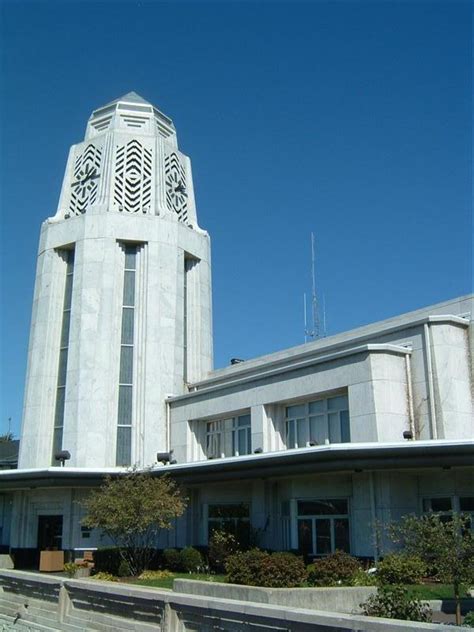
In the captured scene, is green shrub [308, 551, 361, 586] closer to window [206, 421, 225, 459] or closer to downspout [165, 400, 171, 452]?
window [206, 421, 225, 459]

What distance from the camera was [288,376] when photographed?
31.3 metres

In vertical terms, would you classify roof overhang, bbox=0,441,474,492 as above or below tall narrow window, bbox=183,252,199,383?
below

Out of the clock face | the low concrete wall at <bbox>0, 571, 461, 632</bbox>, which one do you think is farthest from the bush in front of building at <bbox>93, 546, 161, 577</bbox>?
the clock face

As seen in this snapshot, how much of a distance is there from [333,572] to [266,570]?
6.50 feet

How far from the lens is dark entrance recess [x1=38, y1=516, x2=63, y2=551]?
3531cm

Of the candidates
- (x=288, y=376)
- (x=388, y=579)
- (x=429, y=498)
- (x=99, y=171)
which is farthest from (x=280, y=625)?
(x=99, y=171)

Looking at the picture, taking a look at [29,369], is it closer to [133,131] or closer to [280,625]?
[133,131]

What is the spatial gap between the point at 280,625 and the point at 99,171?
118 ft

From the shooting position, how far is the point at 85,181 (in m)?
42.9

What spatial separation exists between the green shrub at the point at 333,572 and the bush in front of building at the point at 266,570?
335mm

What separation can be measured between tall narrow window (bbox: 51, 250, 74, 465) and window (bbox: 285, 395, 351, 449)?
13308 mm

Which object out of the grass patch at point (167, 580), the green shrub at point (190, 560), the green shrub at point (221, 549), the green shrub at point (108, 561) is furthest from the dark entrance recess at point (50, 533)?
the green shrub at point (221, 549)

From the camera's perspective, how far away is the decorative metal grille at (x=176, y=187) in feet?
141

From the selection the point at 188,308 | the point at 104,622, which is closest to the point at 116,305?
the point at 188,308
